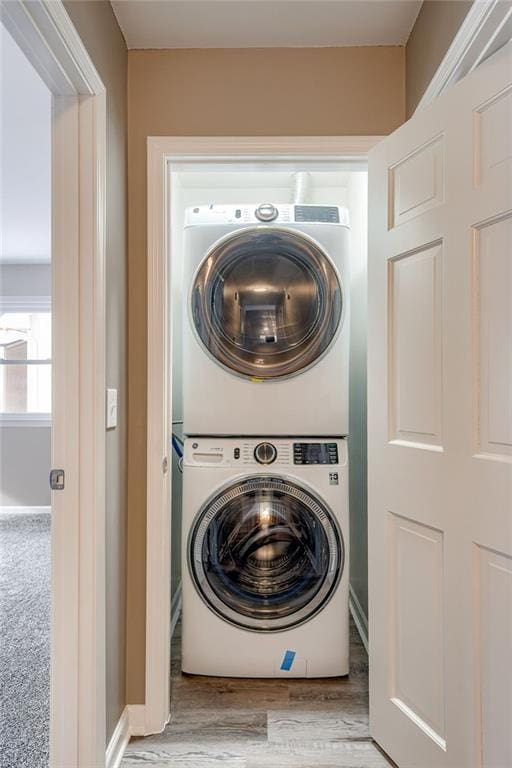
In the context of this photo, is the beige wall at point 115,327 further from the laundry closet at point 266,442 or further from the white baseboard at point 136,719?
the laundry closet at point 266,442

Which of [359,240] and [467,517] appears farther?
[359,240]

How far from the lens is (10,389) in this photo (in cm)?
501

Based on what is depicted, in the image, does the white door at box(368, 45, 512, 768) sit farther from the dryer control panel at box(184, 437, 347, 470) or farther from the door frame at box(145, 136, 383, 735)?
the dryer control panel at box(184, 437, 347, 470)

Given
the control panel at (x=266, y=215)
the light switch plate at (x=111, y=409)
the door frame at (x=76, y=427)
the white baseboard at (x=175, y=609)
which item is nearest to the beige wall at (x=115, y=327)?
the light switch plate at (x=111, y=409)

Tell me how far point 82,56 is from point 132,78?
0.58m

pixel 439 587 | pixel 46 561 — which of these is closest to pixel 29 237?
pixel 46 561

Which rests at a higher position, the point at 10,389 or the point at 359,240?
the point at 359,240

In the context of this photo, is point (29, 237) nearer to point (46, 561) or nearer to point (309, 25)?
point (46, 561)

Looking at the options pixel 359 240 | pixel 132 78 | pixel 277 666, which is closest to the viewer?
pixel 132 78

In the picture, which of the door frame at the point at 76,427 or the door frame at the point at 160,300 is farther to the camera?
the door frame at the point at 160,300

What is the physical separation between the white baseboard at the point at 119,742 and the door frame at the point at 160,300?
0.17ft

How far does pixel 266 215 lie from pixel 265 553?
54.4 inches

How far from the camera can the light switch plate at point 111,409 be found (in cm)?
161

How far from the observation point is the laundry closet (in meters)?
2.13
